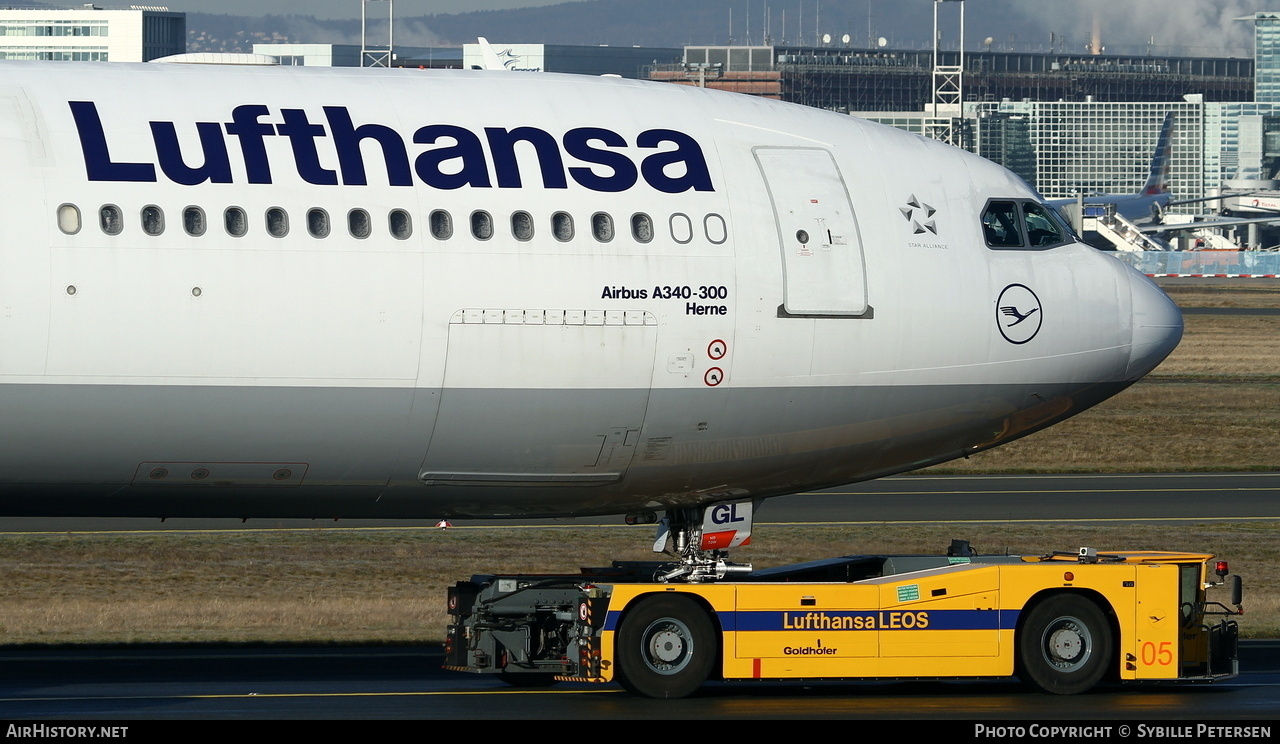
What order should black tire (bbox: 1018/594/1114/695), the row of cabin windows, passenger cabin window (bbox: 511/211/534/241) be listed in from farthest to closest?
black tire (bbox: 1018/594/1114/695) < passenger cabin window (bbox: 511/211/534/241) < the row of cabin windows

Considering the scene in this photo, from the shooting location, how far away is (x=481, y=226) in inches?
659

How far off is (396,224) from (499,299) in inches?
47.4

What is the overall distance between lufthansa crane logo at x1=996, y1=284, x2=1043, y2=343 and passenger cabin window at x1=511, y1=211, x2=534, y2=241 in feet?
17.0

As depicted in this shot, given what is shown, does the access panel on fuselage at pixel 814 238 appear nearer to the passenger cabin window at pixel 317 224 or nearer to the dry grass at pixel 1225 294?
the passenger cabin window at pixel 317 224

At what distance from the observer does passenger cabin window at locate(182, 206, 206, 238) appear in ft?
52.2

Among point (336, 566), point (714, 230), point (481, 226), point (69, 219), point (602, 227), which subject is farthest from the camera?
point (336, 566)

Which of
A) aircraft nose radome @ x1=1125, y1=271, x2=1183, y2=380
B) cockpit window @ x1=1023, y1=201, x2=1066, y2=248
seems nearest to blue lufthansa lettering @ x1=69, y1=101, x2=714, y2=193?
cockpit window @ x1=1023, y1=201, x2=1066, y2=248

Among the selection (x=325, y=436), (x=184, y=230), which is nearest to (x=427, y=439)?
(x=325, y=436)

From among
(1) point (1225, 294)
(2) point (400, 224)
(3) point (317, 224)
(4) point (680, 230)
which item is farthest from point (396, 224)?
(1) point (1225, 294)

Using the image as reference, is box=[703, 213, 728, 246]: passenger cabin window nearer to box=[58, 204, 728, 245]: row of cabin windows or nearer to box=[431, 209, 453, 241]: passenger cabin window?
box=[58, 204, 728, 245]: row of cabin windows

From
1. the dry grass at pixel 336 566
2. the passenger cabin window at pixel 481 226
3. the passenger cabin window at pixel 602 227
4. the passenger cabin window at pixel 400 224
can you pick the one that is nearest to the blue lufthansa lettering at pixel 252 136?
the passenger cabin window at pixel 400 224

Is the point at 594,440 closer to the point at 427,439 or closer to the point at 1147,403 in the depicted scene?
the point at 427,439

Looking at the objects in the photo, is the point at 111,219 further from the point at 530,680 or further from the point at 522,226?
the point at 530,680
